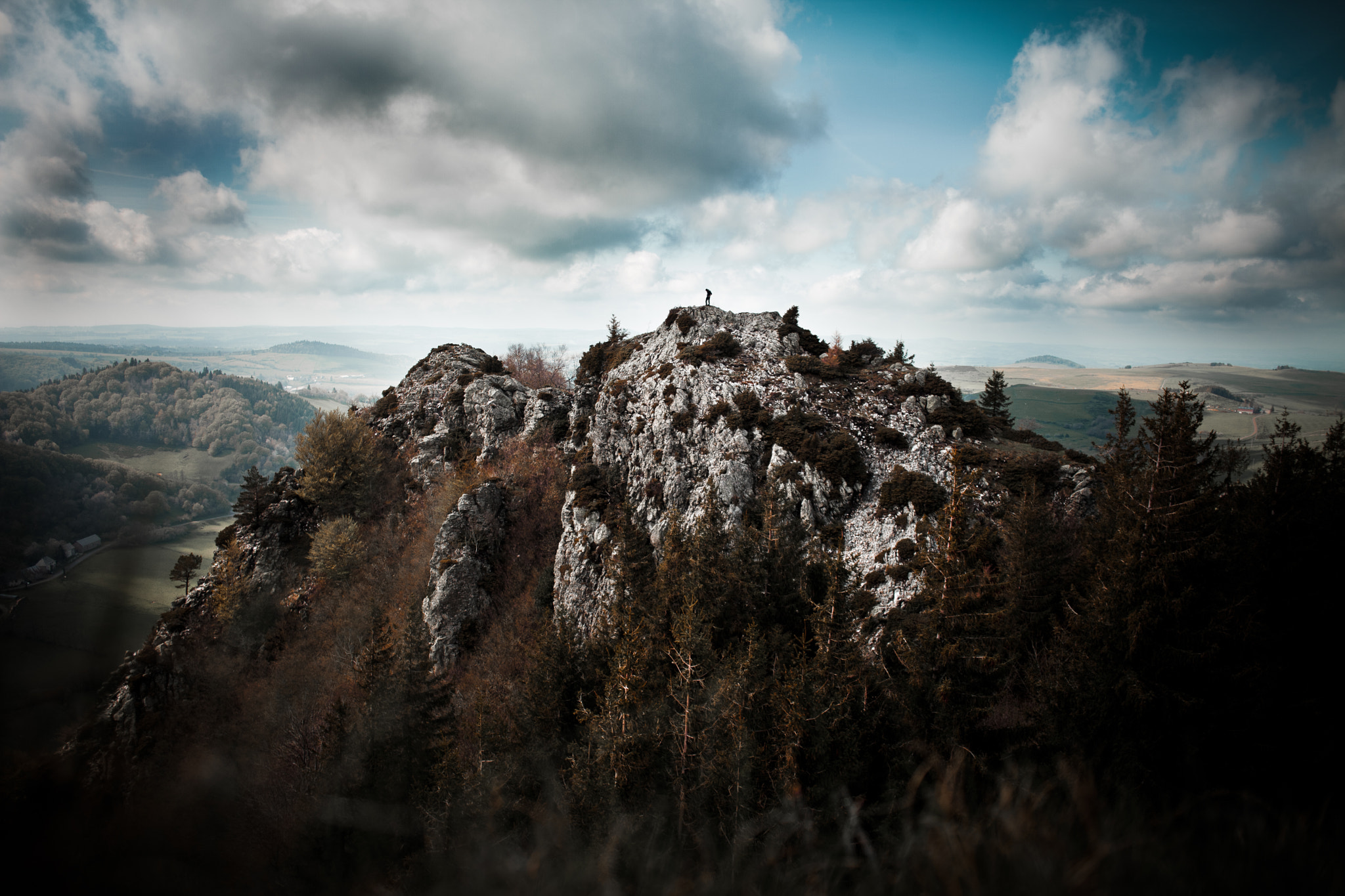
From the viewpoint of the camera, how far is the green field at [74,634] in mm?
11633

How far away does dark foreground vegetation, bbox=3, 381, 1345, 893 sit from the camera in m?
3.19

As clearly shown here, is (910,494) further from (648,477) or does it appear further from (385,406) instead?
(385,406)

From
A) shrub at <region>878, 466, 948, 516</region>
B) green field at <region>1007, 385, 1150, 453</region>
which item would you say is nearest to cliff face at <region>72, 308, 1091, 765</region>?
shrub at <region>878, 466, 948, 516</region>

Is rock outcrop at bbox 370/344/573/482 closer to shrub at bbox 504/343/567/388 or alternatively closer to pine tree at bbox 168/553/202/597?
shrub at bbox 504/343/567/388

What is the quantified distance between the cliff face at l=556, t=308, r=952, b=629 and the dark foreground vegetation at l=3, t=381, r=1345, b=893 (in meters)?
2.29

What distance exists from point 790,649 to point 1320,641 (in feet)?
37.3

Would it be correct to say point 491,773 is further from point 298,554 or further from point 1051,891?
point 298,554

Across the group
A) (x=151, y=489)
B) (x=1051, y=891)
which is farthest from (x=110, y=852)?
(x=151, y=489)

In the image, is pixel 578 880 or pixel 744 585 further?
pixel 744 585

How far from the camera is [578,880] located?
10.6 ft

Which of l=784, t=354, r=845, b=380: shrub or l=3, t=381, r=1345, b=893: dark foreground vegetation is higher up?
l=784, t=354, r=845, b=380: shrub

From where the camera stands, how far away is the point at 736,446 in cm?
2089

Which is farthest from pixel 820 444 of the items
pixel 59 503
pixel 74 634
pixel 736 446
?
pixel 74 634

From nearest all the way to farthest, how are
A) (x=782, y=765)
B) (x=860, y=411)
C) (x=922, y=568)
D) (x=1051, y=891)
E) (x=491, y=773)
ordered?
(x=1051, y=891) < (x=782, y=765) < (x=491, y=773) < (x=922, y=568) < (x=860, y=411)
